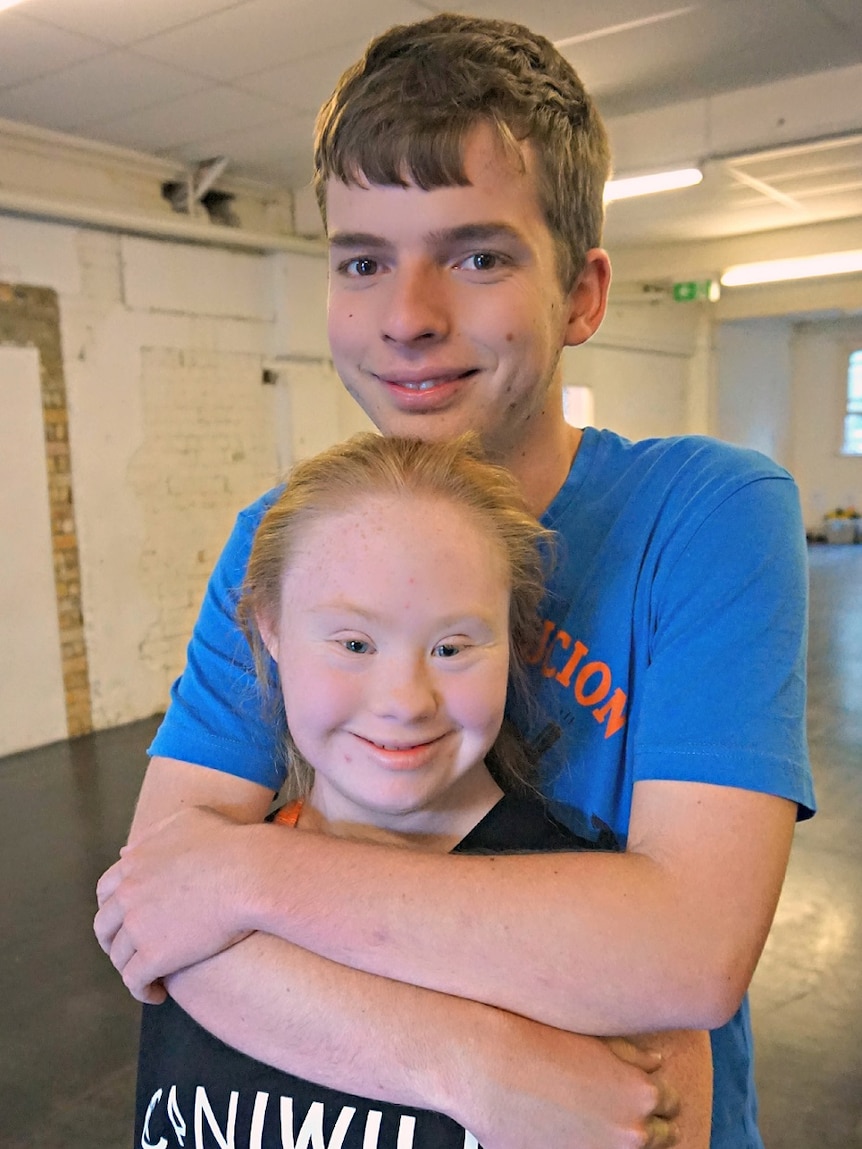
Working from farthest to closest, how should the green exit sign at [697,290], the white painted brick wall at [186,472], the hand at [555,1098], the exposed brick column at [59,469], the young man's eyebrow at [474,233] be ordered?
1. the green exit sign at [697,290]
2. the white painted brick wall at [186,472]
3. the exposed brick column at [59,469]
4. the young man's eyebrow at [474,233]
5. the hand at [555,1098]

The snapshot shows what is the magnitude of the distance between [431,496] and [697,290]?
31.3ft

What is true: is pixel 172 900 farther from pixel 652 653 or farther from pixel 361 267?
pixel 361 267

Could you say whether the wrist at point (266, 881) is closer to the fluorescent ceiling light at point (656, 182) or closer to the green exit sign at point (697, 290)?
the fluorescent ceiling light at point (656, 182)

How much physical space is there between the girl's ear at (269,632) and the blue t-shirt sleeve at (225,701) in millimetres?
74

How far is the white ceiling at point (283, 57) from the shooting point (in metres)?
4.07

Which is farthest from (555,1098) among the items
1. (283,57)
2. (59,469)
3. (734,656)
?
(59,469)

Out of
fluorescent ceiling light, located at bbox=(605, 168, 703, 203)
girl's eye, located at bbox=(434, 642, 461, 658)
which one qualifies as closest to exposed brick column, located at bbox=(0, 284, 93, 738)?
fluorescent ceiling light, located at bbox=(605, 168, 703, 203)

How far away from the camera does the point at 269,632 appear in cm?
103

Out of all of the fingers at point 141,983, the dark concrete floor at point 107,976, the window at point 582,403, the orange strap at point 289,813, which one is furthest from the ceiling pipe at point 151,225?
the fingers at point 141,983

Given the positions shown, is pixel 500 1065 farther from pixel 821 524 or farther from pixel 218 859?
pixel 821 524

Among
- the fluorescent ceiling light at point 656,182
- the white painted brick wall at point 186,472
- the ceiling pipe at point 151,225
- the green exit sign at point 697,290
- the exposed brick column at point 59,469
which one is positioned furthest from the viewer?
the green exit sign at point 697,290

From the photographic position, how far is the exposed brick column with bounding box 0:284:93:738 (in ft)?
18.2

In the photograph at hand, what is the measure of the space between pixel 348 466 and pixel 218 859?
409mm

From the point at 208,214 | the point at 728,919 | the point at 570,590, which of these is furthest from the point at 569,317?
the point at 208,214
